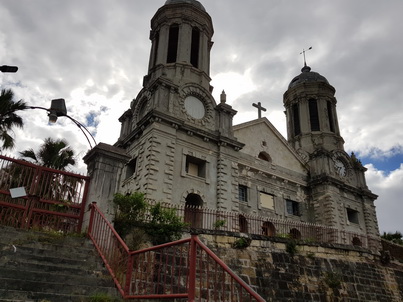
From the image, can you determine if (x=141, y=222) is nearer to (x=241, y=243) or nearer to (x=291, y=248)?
(x=241, y=243)

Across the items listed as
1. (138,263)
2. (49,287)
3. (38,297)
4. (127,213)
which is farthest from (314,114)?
(38,297)

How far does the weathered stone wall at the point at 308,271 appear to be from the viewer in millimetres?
11758

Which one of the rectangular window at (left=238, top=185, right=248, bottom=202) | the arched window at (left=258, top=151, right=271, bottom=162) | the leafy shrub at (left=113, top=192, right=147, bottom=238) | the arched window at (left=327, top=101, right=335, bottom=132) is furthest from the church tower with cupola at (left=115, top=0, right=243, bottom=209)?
the arched window at (left=327, top=101, right=335, bottom=132)

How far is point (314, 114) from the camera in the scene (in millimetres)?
→ 31469

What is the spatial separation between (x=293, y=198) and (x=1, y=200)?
1969 centimetres

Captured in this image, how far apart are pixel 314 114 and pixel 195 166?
15590 millimetres

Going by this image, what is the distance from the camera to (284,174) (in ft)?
81.4

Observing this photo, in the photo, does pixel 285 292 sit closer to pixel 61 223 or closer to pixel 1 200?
pixel 61 223

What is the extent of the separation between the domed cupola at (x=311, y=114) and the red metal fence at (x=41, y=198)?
74.7ft

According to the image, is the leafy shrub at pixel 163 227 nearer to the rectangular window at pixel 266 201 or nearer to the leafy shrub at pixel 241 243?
the leafy shrub at pixel 241 243

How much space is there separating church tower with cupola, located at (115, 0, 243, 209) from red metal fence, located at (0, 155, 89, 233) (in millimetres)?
7531

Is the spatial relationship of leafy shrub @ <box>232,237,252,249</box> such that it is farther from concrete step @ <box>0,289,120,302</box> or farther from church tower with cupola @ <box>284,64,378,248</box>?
church tower with cupola @ <box>284,64,378,248</box>

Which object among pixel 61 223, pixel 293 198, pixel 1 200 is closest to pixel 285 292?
pixel 61 223

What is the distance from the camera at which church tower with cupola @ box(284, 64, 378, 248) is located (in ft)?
82.6
